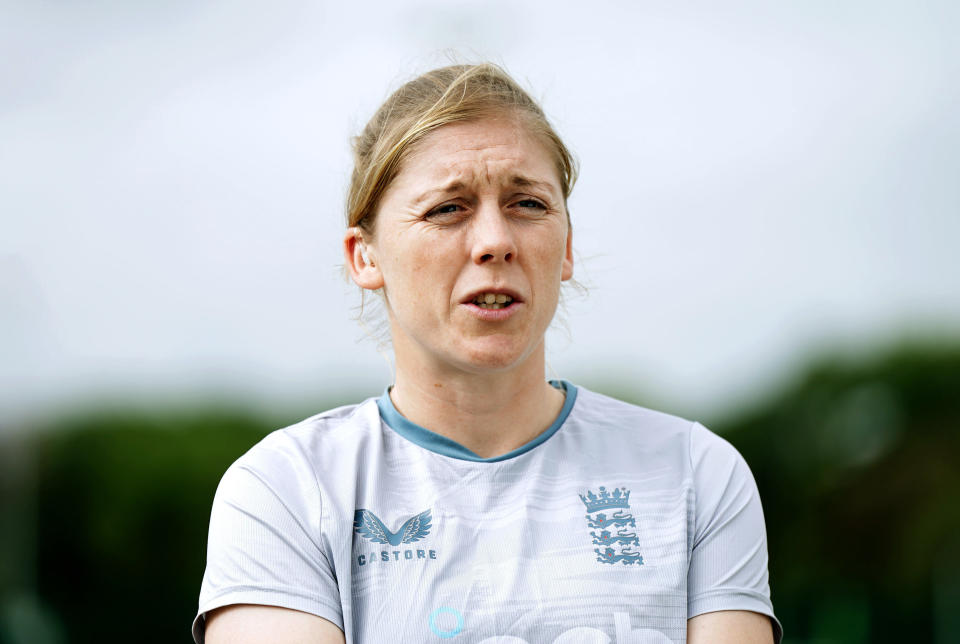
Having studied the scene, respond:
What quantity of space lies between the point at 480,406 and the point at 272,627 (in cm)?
67

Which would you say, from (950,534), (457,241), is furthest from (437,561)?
(950,534)

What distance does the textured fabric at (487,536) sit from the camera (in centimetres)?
212

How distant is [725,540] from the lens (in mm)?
2279

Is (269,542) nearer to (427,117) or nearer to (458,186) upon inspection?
(458,186)

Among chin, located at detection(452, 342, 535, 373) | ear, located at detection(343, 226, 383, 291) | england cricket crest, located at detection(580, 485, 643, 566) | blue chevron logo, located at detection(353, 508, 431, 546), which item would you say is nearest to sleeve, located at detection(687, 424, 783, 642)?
england cricket crest, located at detection(580, 485, 643, 566)

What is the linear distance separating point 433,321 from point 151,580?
50.3 feet

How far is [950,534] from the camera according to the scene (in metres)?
17.1

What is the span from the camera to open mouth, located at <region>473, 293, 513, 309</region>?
231 cm

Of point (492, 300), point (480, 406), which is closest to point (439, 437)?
point (480, 406)

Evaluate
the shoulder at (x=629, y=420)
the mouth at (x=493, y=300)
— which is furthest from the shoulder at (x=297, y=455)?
the shoulder at (x=629, y=420)

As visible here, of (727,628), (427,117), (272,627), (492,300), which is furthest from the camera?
(427,117)

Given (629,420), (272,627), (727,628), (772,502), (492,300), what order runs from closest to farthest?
1. (272,627)
2. (727,628)
3. (492,300)
4. (629,420)
5. (772,502)

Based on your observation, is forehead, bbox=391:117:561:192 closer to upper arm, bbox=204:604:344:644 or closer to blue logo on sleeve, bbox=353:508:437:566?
blue logo on sleeve, bbox=353:508:437:566

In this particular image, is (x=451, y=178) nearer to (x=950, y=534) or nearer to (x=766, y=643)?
(x=766, y=643)
